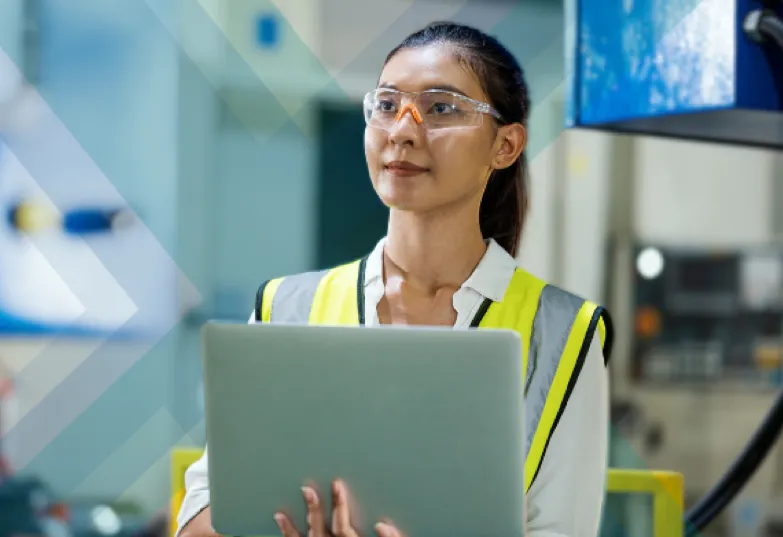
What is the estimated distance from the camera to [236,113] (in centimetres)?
368

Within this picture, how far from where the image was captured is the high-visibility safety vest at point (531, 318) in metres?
1.39

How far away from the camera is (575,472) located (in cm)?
136

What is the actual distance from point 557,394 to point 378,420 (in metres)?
0.30

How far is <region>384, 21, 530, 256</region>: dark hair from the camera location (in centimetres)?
145

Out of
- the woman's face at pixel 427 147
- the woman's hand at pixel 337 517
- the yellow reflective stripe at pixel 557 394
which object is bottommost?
the woman's hand at pixel 337 517

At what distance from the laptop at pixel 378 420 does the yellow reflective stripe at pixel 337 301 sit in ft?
0.89

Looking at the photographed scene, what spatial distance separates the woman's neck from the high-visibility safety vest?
→ 6 centimetres

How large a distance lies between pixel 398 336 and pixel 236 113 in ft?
8.64

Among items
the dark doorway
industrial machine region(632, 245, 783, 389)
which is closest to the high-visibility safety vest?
the dark doorway

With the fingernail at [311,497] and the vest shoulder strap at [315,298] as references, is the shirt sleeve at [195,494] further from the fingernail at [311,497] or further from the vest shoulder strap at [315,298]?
the fingernail at [311,497]

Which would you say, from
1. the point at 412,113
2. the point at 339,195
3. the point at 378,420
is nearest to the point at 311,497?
the point at 378,420

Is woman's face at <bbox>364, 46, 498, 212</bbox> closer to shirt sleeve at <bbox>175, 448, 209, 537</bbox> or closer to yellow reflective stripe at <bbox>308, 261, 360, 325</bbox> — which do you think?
yellow reflective stripe at <bbox>308, 261, 360, 325</bbox>

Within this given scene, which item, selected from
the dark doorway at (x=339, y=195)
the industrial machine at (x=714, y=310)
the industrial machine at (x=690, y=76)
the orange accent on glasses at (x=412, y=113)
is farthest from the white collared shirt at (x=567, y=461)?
the industrial machine at (x=714, y=310)

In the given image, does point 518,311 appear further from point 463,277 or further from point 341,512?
point 341,512
